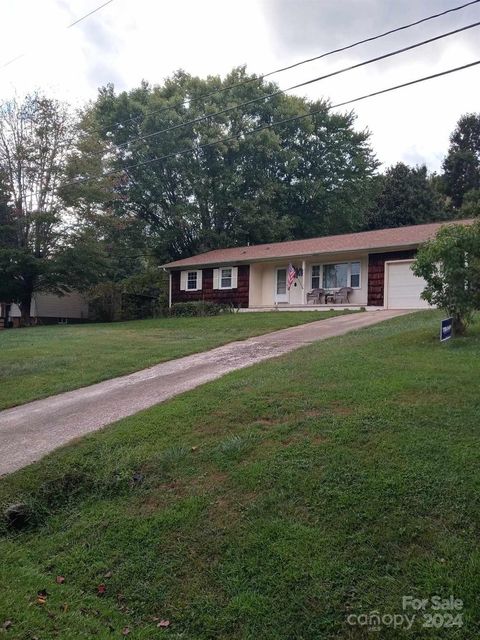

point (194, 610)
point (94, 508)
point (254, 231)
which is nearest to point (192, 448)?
point (94, 508)

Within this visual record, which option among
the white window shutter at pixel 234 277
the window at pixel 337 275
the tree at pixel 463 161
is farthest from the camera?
the tree at pixel 463 161

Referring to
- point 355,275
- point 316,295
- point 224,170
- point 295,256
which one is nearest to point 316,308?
point 316,295

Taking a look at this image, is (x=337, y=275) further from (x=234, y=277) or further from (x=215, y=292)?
(x=215, y=292)

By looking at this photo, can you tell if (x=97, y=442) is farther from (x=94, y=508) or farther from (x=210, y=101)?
(x=210, y=101)

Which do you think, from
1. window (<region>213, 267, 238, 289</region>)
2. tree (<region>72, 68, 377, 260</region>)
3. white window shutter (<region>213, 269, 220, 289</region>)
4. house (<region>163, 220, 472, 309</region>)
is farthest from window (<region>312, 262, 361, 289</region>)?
tree (<region>72, 68, 377, 260</region>)

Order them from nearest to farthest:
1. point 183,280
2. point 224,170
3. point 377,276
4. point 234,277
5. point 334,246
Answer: point 377,276 → point 334,246 → point 234,277 → point 183,280 → point 224,170

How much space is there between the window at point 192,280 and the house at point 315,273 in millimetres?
51

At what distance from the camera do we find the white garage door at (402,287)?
19.6 metres

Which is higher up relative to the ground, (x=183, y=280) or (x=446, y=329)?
(x=183, y=280)

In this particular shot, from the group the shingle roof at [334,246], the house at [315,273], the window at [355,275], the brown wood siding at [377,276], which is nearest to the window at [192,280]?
the house at [315,273]

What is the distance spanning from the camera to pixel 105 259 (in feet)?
87.7

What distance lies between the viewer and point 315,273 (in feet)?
77.0

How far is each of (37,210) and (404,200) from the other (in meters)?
22.9

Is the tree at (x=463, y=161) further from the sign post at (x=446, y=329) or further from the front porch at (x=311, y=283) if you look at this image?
the sign post at (x=446, y=329)
